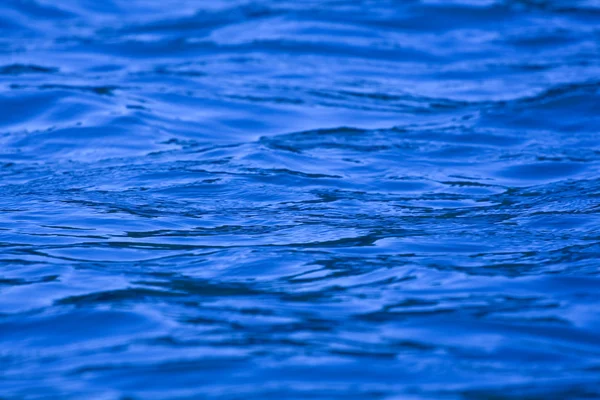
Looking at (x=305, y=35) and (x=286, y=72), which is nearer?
(x=286, y=72)

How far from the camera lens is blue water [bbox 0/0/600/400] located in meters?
3.06

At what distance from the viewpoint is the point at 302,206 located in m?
4.88

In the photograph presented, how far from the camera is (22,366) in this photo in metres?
3.05

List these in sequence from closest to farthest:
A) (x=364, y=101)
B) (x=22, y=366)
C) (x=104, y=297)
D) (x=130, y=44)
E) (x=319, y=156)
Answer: (x=22, y=366), (x=104, y=297), (x=319, y=156), (x=364, y=101), (x=130, y=44)

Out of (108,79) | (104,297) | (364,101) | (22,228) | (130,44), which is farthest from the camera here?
(130,44)

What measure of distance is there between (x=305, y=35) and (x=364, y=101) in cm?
196

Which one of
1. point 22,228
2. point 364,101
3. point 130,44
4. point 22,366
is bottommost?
point 22,366

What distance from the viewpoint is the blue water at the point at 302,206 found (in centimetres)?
306

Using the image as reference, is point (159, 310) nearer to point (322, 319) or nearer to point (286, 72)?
point (322, 319)

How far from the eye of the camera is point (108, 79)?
25.7 feet

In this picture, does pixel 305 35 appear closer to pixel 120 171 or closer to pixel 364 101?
pixel 364 101

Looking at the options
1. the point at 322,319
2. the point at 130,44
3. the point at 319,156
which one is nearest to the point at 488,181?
the point at 319,156

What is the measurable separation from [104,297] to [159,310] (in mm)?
238

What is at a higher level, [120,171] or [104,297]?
[120,171]
